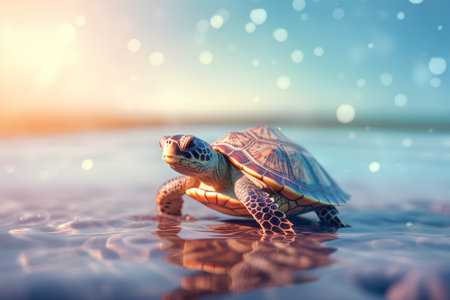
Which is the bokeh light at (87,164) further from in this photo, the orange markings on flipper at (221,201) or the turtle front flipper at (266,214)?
the turtle front flipper at (266,214)

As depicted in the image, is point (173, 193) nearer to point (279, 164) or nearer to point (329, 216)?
point (279, 164)

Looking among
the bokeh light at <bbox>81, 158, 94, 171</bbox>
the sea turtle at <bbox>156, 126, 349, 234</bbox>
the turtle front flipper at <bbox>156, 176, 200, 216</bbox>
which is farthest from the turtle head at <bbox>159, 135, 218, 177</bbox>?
the bokeh light at <bbox>81, 158, 94, 171</bbox>

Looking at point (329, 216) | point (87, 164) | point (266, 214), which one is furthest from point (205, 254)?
point (87, 164)

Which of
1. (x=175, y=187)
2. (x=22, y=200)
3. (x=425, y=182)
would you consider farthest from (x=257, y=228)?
(x=425, y=182)

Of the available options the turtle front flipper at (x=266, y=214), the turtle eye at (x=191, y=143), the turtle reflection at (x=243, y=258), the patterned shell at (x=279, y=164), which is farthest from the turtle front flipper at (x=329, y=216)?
the turtle eye at (x=191, y=143)

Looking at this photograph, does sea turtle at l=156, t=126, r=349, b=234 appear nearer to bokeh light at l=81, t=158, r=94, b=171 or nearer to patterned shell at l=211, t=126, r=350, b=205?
patterned shell at l=211, t=126, r=350, b=205

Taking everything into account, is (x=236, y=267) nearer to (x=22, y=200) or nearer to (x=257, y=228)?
(x=257, y=228)

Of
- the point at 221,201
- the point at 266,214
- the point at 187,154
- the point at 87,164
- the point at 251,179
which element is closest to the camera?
the point at 266,214
